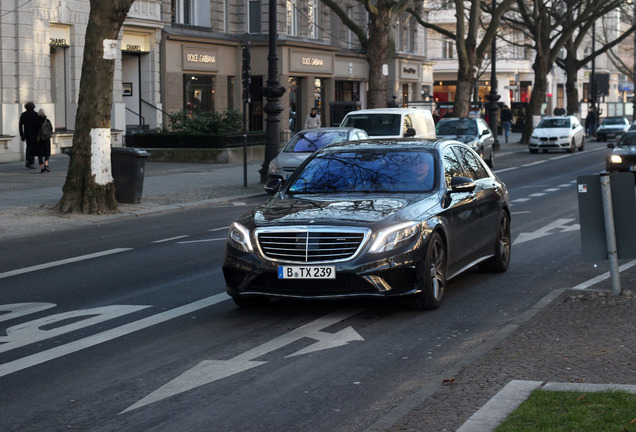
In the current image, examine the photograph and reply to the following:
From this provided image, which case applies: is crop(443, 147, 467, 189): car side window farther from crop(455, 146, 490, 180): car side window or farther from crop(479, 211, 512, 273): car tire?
crop(479, 211, 512, 273): car tire

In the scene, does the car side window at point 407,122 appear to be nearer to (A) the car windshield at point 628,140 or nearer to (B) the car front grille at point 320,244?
(A) the car windshield at point 628,140

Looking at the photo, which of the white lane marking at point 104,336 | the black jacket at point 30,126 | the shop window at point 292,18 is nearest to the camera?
the white lane marking at point 104,336

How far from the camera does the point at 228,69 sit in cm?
4891

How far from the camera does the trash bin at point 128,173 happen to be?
69.8 feet

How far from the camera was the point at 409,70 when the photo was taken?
6775cm

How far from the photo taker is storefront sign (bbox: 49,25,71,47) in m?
35.3

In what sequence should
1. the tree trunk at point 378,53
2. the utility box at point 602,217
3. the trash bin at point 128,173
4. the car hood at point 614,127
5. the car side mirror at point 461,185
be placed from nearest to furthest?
the utility box at point 602,217 < the car side mirror at point 461,185 < the trash bin at point 128,173 < the tree trunk at point 378,53 < the car hood at point 614,127

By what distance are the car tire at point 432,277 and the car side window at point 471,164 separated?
182cm

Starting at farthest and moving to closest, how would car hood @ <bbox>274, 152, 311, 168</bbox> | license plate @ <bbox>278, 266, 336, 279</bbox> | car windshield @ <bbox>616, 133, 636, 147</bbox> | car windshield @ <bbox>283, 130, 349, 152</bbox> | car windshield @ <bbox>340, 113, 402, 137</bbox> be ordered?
1. car windshield @ <bbox>340, 113, 402, 137</bbox>
2. car windshield @ <bbox>616, 133, 636, 147</bbox>
3. car windshield @ <bbox>283, 130, 349, 152</bbox>
4. car hood @ <bbox>274, 152, 311, 168</bbox>
5. license plate @ <bbox>278, 266, 336, 279</bbox>

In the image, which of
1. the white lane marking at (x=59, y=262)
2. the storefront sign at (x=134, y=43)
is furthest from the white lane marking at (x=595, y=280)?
the storefront sign at (x=134, y=43)

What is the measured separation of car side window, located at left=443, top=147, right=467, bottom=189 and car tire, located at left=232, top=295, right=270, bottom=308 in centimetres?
210

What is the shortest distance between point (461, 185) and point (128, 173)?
12.2 meters

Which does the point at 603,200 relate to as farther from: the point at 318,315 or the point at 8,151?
the point at 8,151

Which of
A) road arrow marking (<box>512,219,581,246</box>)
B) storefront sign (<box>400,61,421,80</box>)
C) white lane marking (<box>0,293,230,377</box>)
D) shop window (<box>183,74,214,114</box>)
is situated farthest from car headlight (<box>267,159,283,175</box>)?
storefront sign (<box>400,61,421,80</box>)
